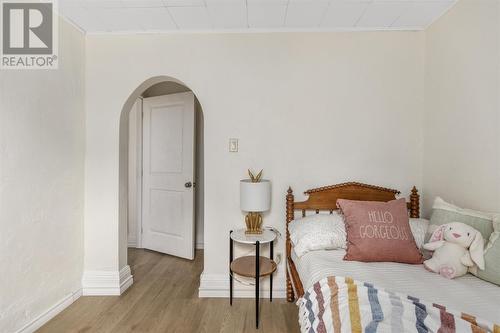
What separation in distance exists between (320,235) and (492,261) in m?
0.95

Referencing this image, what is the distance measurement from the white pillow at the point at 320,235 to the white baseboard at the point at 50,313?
77.8 inches

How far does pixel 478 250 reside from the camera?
153 cm

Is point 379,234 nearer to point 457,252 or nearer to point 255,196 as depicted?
point 457,252

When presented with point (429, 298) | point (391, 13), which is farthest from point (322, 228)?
point (391, 13)

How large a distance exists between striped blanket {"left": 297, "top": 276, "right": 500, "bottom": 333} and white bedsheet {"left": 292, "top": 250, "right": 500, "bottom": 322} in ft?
0.67

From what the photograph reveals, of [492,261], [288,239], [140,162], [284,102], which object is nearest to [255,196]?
[288,239]

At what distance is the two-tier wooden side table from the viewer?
2.10 metres

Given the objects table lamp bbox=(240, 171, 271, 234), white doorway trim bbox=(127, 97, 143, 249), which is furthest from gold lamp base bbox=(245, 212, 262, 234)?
white doorway trim bbox=(127, 97, 143, 249)

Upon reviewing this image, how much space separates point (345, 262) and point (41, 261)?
2228mm

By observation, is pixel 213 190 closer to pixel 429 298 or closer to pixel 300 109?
pixel 300 109

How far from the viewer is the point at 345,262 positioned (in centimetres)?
176

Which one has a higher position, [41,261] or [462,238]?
[462,238]

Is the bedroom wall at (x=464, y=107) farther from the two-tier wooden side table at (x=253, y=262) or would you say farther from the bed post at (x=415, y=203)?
the two-tier wooden side table at (x=253, y=262)

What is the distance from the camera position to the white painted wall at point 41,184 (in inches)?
71.7
